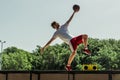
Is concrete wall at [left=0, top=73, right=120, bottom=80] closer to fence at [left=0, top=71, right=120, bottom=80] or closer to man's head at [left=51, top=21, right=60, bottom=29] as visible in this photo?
fence at [left=0, top=71, right=120, bottom=80]

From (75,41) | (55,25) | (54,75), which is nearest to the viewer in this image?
(75,41)

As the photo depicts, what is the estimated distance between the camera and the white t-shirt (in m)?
13.5

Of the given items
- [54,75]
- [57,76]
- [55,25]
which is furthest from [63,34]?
[54,75]

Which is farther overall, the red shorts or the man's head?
the man's head

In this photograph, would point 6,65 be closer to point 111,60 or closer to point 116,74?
point 111,60

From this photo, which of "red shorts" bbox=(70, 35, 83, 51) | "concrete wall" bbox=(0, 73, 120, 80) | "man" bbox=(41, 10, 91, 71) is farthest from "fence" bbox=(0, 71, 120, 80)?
"red shorts" bbox=(70, 35, 83, 51)

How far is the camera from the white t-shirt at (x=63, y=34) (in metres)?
13.5

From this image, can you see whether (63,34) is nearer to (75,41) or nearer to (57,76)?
(75,41)

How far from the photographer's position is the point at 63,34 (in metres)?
13.5

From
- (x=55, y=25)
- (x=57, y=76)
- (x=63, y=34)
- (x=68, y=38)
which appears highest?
(x=55, y=25)

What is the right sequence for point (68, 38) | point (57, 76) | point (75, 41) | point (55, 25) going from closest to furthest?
point (75, 41) < point (68, 38) < point (55, 25) < point (57, 76)

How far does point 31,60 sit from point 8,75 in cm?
5805

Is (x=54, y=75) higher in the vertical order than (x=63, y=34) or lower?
lower

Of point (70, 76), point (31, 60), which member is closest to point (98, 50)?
point (31, 60)
